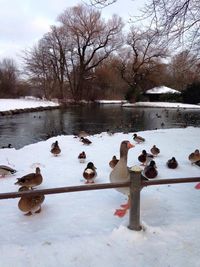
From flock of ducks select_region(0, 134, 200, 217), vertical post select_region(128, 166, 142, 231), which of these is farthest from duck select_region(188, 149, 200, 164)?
vertical post select_region(128, 166, 142, 231)

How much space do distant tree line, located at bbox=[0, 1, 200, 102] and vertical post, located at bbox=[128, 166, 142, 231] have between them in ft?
148

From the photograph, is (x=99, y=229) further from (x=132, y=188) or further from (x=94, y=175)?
(x=94, y=175)

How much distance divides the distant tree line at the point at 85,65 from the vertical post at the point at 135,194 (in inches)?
1778

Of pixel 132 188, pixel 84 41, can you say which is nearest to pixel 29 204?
pixel 132 188

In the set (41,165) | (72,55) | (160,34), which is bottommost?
(41,165)

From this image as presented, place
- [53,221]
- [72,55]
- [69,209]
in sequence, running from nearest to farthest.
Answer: [53,221], [69,209], [72,55]

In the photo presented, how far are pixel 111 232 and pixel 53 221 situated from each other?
1097 millimetres

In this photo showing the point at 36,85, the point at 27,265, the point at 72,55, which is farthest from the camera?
the point at 72,55

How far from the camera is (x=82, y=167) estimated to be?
868 cm

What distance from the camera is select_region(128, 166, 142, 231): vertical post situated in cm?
410

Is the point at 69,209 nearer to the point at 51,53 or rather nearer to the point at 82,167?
the point at 82,167

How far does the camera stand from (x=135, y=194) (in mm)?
4137

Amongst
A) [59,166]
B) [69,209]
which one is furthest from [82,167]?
[69,209]

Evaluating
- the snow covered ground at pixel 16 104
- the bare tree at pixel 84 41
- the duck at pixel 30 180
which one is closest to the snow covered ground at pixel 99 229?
the duck at pixel 30 180
